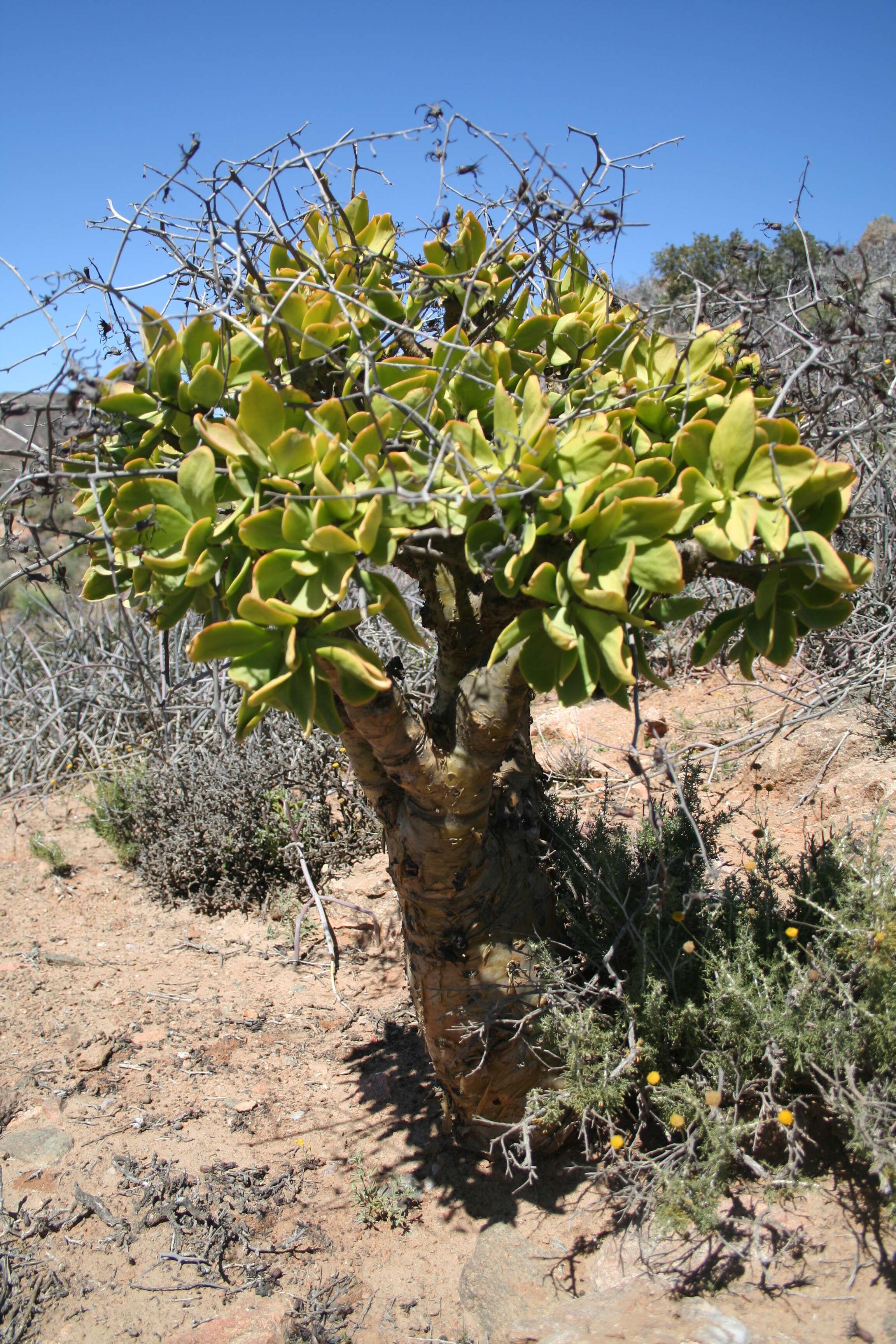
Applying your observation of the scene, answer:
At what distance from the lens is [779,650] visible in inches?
60.8

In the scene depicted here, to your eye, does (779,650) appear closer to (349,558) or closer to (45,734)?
(349,558)

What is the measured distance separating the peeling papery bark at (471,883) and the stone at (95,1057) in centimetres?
134

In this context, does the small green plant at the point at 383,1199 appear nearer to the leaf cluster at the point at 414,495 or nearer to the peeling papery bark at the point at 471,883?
the peeling papery bark at the point at 471,883

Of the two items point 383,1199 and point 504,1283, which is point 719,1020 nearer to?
point 504,1283

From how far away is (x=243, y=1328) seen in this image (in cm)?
209

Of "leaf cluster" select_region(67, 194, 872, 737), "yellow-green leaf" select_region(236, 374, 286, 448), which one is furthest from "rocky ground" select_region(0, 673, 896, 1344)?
"yellow-green leaf" select_region(236, 374, 286, 448)

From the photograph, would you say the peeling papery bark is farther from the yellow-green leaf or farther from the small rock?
the yellow-green leaf

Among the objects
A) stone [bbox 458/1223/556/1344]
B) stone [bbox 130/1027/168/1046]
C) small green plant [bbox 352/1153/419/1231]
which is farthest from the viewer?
stone [bbox 130/1027/168/1046]

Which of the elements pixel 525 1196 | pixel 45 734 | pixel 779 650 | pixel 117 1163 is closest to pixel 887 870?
pixel 779 650

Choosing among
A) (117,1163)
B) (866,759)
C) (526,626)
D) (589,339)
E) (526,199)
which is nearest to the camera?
(526,626)

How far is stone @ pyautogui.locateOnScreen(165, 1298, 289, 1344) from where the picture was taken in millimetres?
2045

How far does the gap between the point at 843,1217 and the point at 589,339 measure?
6.74 feet

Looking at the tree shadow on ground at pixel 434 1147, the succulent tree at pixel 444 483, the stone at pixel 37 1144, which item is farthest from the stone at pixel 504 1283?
the stone at pixel 37 1144

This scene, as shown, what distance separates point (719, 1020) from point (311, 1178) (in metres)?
1.39
